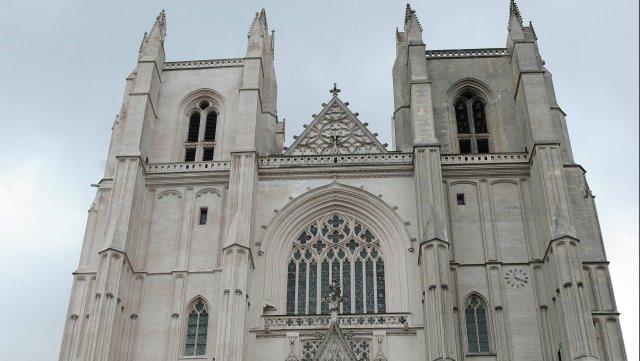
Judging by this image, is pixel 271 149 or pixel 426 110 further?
pixel 271 149

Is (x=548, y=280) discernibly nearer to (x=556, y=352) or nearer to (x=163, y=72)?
(x=556, y=352)

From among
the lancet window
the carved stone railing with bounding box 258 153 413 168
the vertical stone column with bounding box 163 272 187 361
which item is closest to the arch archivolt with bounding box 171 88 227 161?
the carved stone railing with bounding box 258 153 413 168

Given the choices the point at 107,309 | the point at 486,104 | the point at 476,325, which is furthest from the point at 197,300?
the point at 486,104

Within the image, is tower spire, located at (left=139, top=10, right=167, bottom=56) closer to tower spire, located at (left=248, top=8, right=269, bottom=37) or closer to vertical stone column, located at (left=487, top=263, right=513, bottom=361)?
→ tower spire, located at (left=248, top=8, right=269, bottom=37)

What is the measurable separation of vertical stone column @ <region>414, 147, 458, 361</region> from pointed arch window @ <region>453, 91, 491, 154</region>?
10.1 feet

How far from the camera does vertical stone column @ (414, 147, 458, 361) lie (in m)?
25.2

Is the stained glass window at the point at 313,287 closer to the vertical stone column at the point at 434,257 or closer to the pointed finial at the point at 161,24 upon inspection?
the vertical stone column at the point at 434,257

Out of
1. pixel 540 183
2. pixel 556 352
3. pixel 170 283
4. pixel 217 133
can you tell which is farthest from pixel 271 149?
pixel 556 352

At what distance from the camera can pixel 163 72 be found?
34.5 metres

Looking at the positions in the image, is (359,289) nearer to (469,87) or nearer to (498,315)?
(498,315)

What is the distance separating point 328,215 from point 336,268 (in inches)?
87.5

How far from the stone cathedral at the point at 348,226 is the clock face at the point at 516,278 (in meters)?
0.07

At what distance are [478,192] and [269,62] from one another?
34.2 feet

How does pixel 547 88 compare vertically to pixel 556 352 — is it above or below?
above
